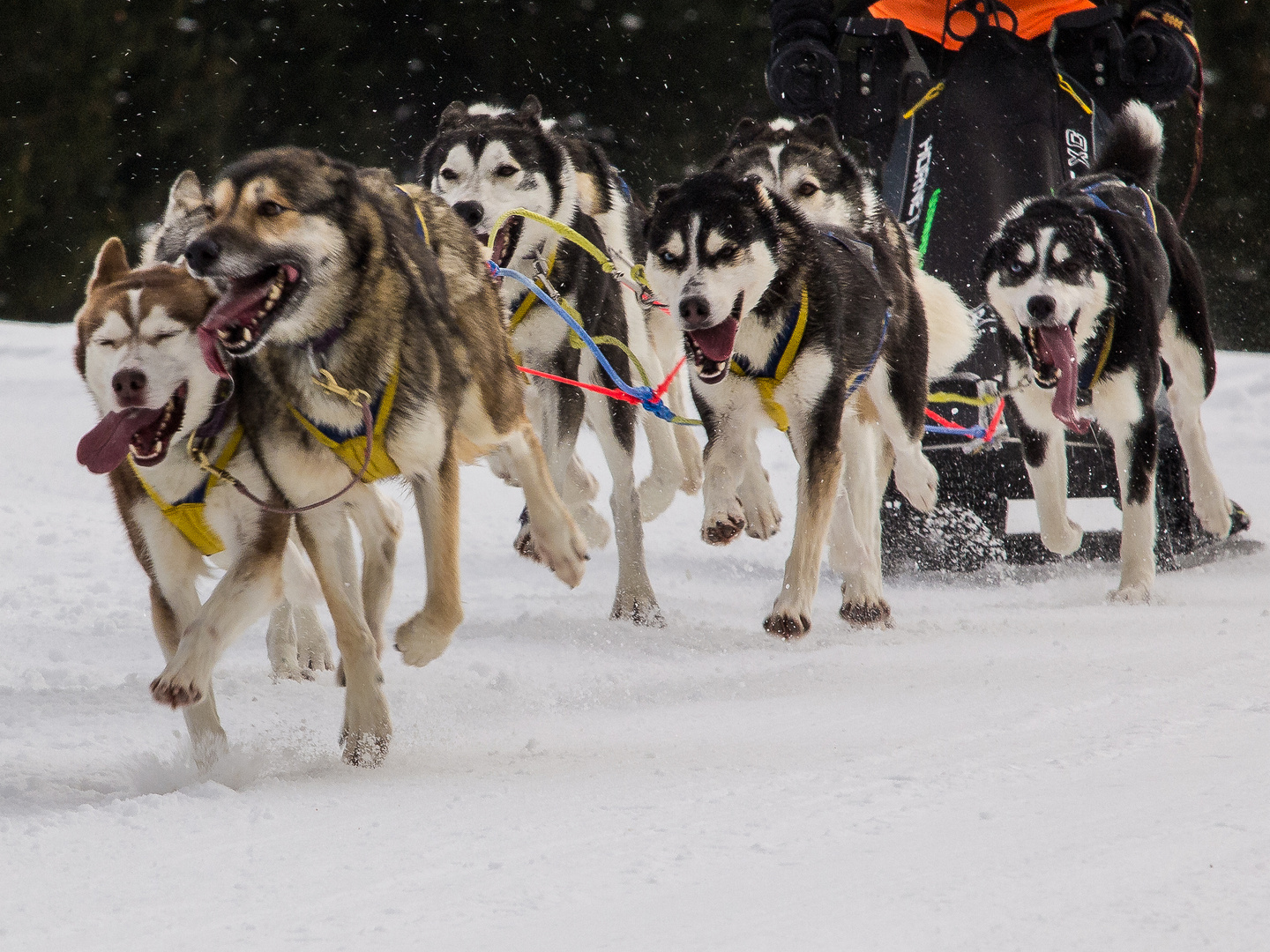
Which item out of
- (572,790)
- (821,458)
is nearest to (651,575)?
(821,458)

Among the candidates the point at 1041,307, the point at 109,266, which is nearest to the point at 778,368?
the point at 1041,307

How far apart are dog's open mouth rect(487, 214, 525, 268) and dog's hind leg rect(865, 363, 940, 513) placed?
3.23ft

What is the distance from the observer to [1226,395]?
821 centimetres

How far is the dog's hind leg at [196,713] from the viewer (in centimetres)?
236

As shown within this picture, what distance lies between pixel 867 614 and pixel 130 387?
2.08m

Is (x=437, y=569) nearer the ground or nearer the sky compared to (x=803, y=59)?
nearer the ground

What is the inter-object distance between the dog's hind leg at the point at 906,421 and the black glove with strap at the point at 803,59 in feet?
3.44

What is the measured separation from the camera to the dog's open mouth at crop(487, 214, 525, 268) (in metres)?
3.74

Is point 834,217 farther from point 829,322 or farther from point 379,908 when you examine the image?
point 379,908

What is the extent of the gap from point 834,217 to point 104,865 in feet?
8.55

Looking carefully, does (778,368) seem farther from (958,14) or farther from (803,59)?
(958,14)

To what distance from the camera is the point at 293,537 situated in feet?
9.70

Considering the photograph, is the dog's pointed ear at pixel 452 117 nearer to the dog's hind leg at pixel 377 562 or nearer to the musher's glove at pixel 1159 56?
the dog's hind leg at pixel 377 562

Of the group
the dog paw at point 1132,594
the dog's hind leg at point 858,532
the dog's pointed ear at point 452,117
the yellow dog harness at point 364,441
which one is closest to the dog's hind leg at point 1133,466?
the dog paw at point 1132,594
